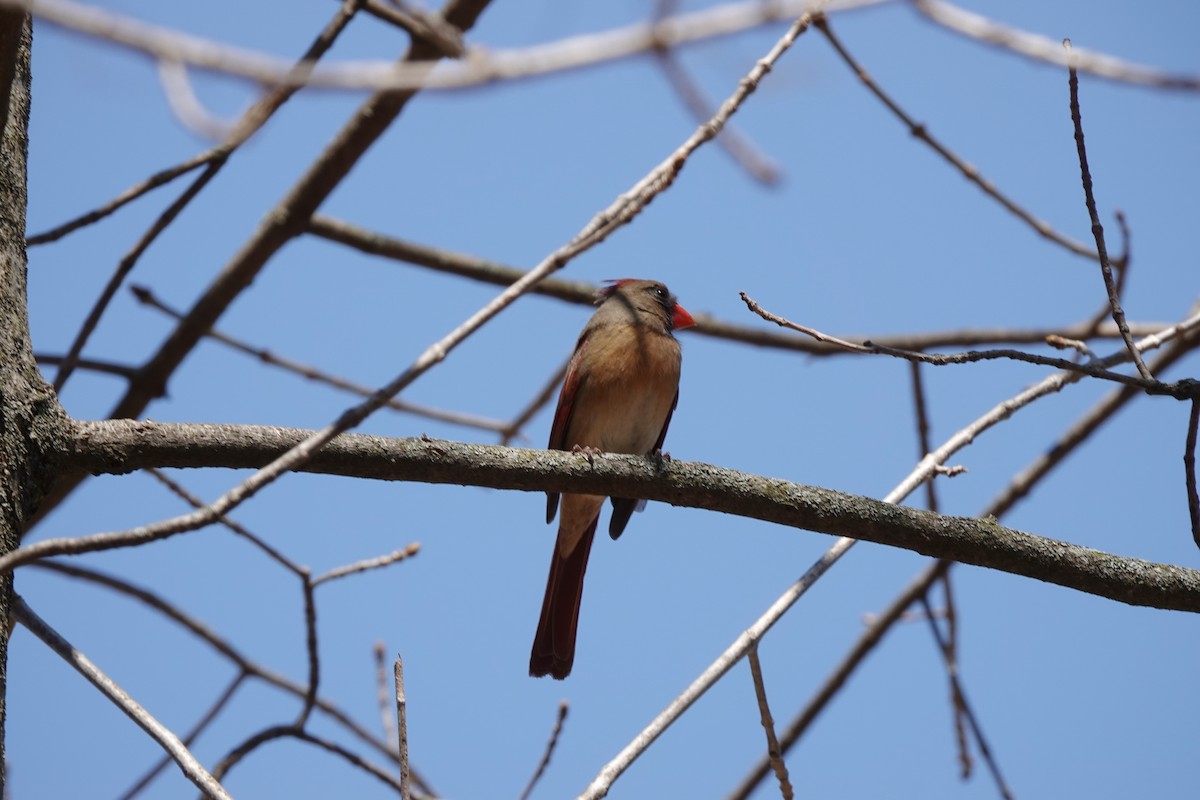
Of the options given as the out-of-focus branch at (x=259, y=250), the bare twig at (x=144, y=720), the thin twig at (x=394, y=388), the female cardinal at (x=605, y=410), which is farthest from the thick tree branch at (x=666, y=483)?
the female cardinal at (x=605, y=410)

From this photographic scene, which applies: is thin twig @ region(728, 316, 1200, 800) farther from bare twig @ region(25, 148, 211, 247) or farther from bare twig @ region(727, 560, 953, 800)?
bare twig @ region(25, 148, 211, 247)

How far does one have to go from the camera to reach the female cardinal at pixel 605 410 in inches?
192

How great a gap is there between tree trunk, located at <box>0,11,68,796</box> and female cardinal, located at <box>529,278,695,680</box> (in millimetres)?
2541

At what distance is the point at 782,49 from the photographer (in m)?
2.27

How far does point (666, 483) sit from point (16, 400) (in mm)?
1412

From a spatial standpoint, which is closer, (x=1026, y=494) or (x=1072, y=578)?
(x=1072, y=578)

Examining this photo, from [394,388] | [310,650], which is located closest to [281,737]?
[310,650]

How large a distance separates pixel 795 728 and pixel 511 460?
255 centimetres

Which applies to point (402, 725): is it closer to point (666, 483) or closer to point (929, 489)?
point (666, 483)

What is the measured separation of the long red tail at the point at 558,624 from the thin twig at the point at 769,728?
2.03 m

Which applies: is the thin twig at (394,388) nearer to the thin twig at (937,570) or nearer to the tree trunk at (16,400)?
the tree trunk at (16,400)

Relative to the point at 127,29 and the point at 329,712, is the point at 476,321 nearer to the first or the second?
the point at 127,29

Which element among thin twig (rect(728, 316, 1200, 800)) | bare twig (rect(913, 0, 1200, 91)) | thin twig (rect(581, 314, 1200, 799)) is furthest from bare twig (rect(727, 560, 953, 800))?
bare twig (rect(913, 0, 1200, 91))

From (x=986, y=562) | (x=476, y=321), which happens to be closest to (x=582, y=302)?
(x=986, y=562)
